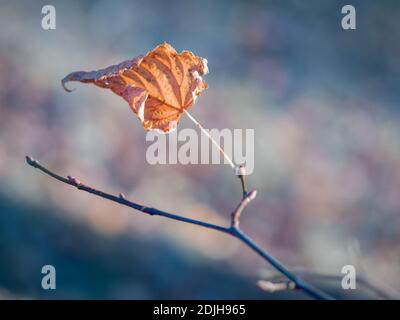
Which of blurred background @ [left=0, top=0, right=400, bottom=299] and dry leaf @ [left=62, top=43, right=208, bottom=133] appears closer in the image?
dry leaf @ [left=62, top=43, right=208, bottom=133]

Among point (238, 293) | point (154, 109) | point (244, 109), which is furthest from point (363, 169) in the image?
point (154, 109)

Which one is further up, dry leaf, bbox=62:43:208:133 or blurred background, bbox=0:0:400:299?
blurred background, bbox=0:0:400:299

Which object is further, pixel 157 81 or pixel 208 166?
pixel 208 166

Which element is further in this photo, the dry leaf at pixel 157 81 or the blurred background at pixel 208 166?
the blurred background at pixel 208 166

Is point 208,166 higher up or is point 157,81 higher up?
point 208,166

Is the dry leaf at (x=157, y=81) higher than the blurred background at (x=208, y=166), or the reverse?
the blurred background at (x=208, y=166)
